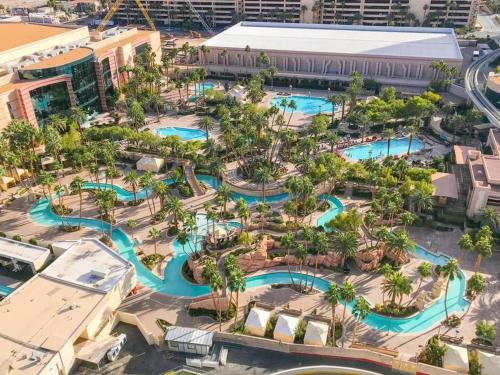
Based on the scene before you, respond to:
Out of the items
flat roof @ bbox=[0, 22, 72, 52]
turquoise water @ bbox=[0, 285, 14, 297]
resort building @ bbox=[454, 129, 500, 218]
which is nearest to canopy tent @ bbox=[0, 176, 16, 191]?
turquoise water @ bbox=[0, 285, 14, 297]

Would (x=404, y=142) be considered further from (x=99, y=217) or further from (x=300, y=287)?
(x=99, y=217)

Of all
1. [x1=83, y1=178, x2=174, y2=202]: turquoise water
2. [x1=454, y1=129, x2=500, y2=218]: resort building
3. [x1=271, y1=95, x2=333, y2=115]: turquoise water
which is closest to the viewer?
[x1=454, y1=129, x2=500, y2=218]: resort building

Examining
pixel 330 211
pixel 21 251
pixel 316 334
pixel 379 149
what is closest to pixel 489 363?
pixel 316 334

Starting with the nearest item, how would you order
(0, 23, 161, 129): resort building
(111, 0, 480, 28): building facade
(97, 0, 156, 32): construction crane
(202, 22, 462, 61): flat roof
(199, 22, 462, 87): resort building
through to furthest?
(0, 23, 161, 129): resort building, (199, 22, 462, 87): resort building, (202, 22, 462, 61): flat roof, (111, 0, 480, 28): building facade, (97, 0, 156, 32): construction crane

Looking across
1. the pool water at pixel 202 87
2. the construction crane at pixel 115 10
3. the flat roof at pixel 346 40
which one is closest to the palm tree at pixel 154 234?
the pool water at pixel 202 87

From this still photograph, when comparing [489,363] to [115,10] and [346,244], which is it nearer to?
[346,244]

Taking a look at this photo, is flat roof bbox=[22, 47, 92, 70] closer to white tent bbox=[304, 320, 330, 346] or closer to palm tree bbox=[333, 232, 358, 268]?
palm tree bbox=[333, 232, 358, 268]

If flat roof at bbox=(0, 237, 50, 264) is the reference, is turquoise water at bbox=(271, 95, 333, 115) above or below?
above
